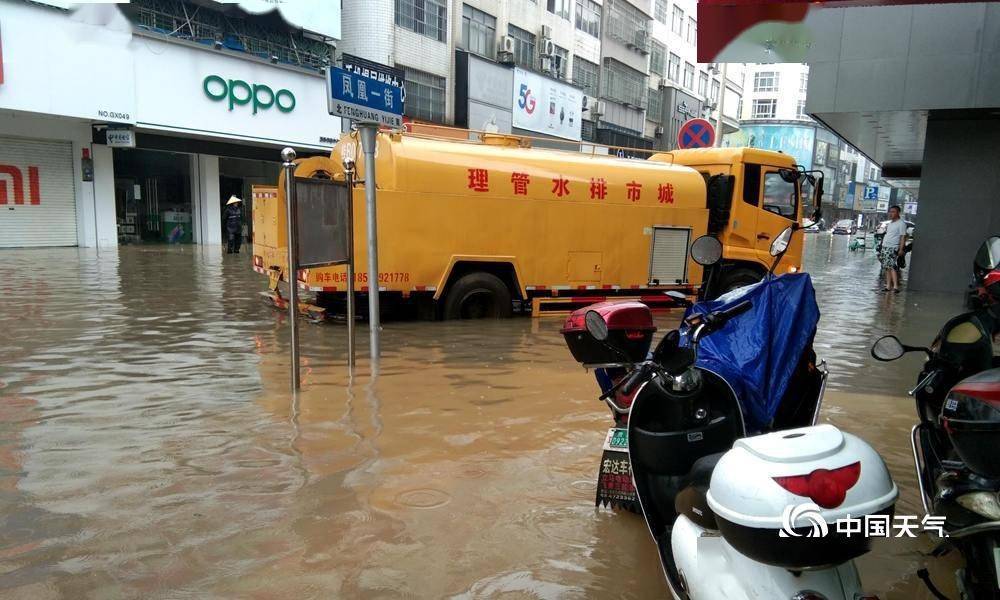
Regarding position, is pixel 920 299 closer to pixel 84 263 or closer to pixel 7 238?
pixel 84 263

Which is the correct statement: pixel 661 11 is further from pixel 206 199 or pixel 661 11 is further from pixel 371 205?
pixel 371 205

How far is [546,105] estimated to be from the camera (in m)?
29.9

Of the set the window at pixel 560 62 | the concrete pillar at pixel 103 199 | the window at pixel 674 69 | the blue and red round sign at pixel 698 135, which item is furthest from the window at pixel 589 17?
the blue and red round sign at pixel 698 135

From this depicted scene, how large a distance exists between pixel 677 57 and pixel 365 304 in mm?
40809

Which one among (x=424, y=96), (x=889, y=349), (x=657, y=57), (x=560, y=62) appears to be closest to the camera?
(x=889, y=349)

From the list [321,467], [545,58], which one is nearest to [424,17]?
[545,58]

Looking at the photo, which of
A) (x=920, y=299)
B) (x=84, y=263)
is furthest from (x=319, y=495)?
(x=84, y=263)

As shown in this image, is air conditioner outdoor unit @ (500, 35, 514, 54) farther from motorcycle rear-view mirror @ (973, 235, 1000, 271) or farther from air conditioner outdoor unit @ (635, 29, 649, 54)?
motorcycle rear-view mirror @ (973, 235, 1000, 271)

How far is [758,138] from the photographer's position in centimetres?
6706

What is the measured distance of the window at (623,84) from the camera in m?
35.9

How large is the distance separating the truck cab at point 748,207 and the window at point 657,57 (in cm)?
3278

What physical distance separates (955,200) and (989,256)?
12112 mm

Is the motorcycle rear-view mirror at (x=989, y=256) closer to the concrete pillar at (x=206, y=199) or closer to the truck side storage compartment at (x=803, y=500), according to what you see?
the truck side storage compartment at (x=803, y=500)

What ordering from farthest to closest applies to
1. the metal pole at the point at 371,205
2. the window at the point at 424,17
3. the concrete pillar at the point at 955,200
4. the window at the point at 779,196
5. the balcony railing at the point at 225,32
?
the window at the point at 424,17 → the balcony railing at the point at 225,32 → the concrete pillar at the point at 955,200 → the window at the point at 779,196 → the metal pole at the point at 371,205
